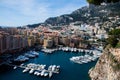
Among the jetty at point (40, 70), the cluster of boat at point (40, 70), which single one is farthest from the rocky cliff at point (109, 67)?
the cluster of boat at point (40, 70)

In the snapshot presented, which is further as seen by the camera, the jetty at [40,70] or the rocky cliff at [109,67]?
the jetty at [40,70]

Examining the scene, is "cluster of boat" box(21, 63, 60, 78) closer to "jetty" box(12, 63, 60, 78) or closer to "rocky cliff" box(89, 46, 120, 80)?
"jetty" box(12, 63, 60, 78)

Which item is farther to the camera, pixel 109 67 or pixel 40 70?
pixel 40 70

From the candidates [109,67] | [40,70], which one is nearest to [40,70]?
[40,70]

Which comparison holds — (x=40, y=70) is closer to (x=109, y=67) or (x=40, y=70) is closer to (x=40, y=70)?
(x=40, y=70)

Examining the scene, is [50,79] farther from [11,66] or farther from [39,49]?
[39,49]

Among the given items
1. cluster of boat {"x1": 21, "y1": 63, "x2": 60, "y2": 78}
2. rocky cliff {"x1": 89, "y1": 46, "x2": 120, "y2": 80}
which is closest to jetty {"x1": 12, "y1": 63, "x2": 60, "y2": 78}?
cluster of boat {"x1": 21, "y1": 63, "x2": 60, "y2": 78}

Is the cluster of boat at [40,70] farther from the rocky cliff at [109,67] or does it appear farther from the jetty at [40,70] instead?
the rocky cliff at [109,67]

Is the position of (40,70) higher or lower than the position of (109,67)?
lower

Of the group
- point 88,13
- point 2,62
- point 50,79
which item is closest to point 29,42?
point 2,62
